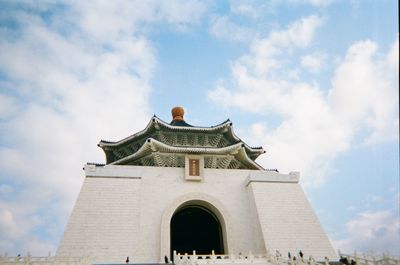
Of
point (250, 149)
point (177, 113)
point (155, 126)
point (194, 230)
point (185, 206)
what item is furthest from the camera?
point (177, 113)

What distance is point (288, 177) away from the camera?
1859 cm

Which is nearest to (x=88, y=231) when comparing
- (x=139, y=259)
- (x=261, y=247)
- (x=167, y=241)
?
(x=139, y=259)

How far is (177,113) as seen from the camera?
24.2m

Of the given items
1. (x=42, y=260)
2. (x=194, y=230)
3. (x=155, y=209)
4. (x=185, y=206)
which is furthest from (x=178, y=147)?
(x=42, y=260)

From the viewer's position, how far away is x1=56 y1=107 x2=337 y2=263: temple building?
14.5 m

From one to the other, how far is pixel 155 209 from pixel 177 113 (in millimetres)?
9937

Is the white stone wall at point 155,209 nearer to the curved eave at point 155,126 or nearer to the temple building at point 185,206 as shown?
the temple building at point 185,206

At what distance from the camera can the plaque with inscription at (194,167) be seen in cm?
1798

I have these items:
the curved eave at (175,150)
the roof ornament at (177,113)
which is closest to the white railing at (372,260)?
the curved eave at (175,150)

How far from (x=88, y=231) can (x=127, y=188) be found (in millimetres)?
3035

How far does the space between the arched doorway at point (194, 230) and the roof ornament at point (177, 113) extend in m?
8.25

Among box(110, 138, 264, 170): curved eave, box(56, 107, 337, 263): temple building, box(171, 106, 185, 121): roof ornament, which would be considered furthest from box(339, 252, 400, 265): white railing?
box(171, 106, 185, 121): roof ornament

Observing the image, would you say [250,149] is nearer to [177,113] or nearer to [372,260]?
[177,113]

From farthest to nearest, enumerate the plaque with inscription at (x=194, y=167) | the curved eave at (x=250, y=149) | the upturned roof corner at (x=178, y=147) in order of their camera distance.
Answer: the curved eave at (x=250, y=149) → the upturned roof corner at (x=178, y=147) → the plaque with inscription at (x=194, y=167)
